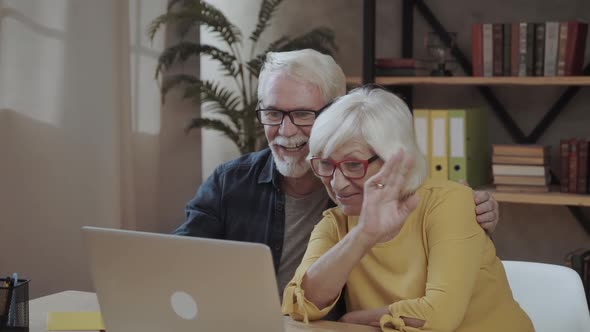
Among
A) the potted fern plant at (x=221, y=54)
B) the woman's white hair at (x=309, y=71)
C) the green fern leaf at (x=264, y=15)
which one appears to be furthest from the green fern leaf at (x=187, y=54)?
the woman's white hair at (x=309, y=71)

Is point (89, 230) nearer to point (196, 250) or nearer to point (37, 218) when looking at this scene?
point (196, 250)

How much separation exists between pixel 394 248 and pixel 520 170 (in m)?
1.87

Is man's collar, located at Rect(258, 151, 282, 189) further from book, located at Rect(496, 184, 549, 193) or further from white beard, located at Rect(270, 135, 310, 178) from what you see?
book, located at Rect(496, 184, 549, 193)

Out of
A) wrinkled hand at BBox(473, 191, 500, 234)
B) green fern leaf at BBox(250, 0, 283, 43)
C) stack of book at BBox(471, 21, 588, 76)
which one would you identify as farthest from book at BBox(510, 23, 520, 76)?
wrinkled hand at BBox(473, 191, 500, 234)

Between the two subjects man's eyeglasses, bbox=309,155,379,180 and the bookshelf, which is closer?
man's eyeglasses, bbox=309,155,379,180

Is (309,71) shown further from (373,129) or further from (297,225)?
(373,129)

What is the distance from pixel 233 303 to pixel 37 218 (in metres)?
2.46

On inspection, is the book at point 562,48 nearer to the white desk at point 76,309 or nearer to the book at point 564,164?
the book at point 564,164

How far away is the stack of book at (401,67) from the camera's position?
3.80 metres

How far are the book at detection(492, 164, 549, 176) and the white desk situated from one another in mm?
1936

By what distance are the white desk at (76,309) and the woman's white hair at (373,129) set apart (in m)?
0.29

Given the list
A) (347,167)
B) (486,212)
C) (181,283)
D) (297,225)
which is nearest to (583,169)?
(297,225)

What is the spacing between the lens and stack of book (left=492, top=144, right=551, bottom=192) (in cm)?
358

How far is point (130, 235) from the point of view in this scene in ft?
5.00
